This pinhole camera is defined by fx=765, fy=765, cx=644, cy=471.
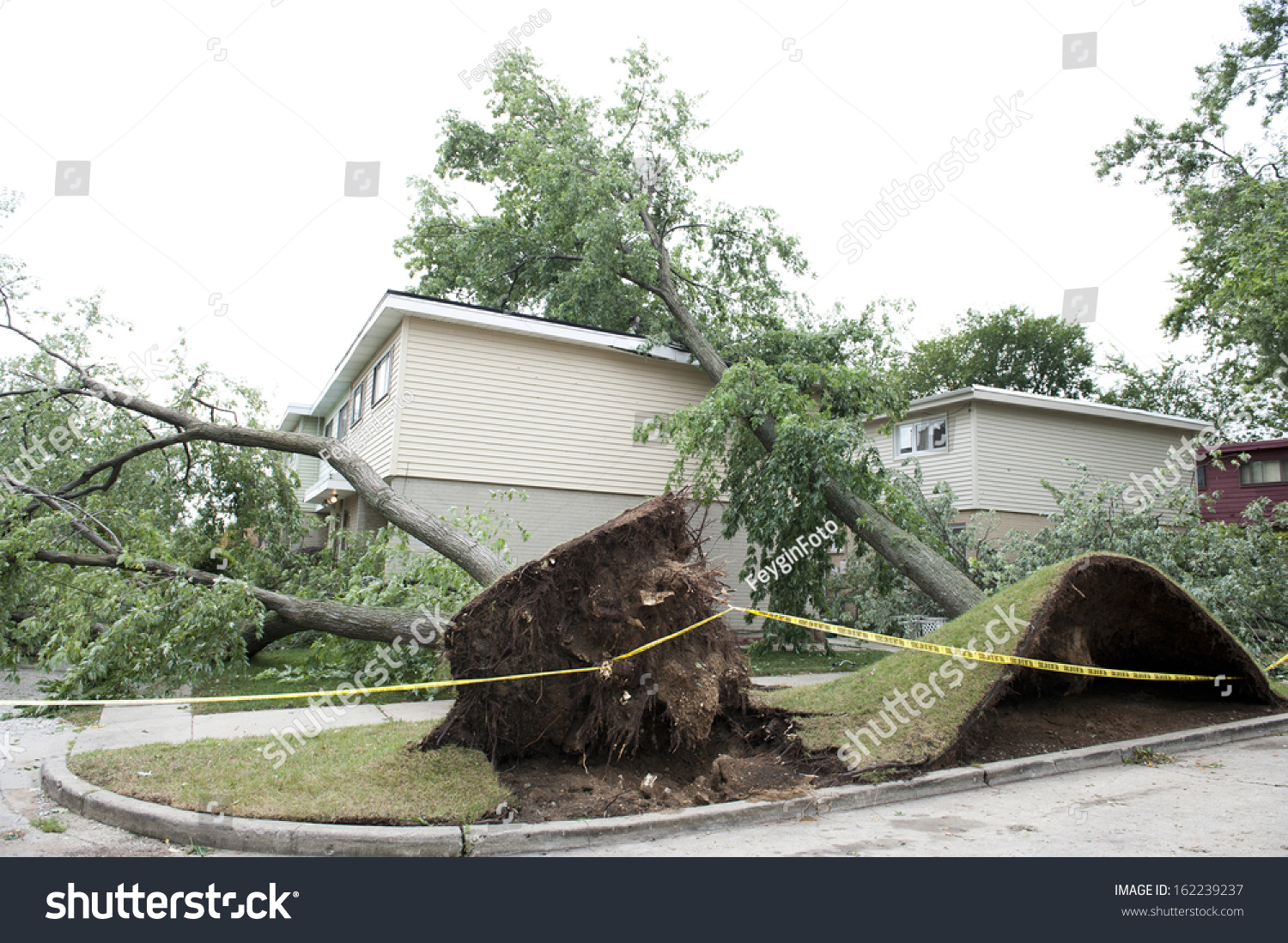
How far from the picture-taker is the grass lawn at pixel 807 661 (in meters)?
10.7

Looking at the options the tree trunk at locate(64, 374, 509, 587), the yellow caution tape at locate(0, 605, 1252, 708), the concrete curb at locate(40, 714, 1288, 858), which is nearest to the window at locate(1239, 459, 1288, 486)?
the yellow caution tape at locate(0, 605, 1252, 708)

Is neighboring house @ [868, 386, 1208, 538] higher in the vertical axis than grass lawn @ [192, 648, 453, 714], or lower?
higher

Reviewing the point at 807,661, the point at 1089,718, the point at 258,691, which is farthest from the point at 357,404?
the point at 1089,718

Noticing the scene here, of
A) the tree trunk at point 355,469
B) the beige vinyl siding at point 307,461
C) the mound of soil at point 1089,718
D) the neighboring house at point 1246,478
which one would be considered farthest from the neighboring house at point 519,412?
the neighboring house at point 1246,478

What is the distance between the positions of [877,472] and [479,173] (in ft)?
48.9

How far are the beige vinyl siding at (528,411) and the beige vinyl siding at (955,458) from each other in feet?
22.9

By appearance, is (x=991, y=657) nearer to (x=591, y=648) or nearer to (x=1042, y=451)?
(x=591, y=648)

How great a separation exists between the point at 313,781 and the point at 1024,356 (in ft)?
132

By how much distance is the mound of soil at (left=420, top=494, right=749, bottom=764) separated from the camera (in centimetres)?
495

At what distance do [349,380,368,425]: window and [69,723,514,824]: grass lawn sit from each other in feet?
37.6

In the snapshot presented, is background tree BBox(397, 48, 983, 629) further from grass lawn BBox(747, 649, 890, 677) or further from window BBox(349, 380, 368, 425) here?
window BBox(349, 380, 368, 425)

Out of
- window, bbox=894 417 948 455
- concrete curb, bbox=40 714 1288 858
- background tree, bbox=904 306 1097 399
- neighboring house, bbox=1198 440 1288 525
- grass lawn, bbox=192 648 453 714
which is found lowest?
grass lawn, bbox=192 648 453 714

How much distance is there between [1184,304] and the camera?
69.7 ft
